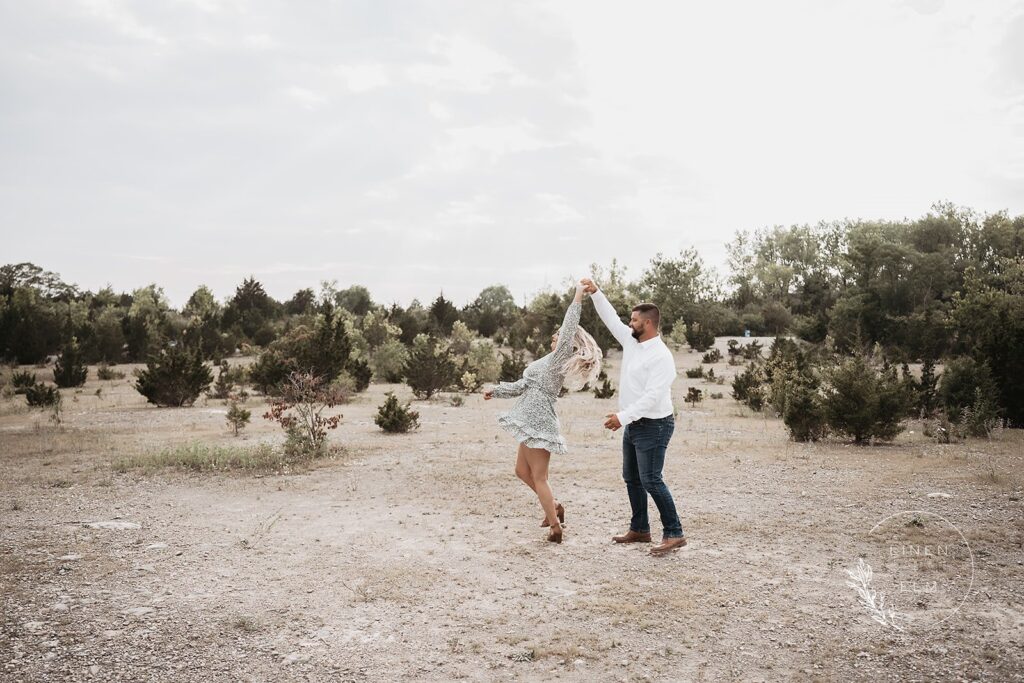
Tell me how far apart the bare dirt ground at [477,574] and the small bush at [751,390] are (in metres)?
6.49

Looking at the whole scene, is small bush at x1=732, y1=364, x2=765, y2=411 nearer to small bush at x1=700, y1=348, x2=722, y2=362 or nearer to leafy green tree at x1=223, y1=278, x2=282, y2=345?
small bush at x1=700, y1=348, x2=722, y2=362

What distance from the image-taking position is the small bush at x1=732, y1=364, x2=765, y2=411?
16594mm

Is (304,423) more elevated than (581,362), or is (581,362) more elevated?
(581,362)

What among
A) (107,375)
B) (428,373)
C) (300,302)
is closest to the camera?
(428,373)

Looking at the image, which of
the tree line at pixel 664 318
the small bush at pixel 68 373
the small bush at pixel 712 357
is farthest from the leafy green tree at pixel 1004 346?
the small bush at pixel 68 373

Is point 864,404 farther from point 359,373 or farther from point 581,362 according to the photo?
point 359,373

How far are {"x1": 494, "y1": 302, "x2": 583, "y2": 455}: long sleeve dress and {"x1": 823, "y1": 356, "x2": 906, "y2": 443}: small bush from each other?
23.0ft

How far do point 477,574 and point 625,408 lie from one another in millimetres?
1705

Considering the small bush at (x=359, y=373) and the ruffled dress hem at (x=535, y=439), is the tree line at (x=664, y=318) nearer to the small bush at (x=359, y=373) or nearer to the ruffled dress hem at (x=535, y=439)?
the small bush at (x=359, y=373)

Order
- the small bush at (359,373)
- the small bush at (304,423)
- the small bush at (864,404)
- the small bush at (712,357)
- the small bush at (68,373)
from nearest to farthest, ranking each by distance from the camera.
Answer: the small bush at (304,423) → the small bush at (864,404) → the small bush at (359,373) → the small bush at (68,373) → the small bush at (712,357)

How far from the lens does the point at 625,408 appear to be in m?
5.64

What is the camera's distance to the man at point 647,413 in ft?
17.6

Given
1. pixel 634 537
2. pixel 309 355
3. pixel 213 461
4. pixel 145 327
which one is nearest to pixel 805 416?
pixel 634 537

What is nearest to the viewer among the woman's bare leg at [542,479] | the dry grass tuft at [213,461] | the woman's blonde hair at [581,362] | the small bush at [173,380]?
the woman's bare leg at [542,479]
